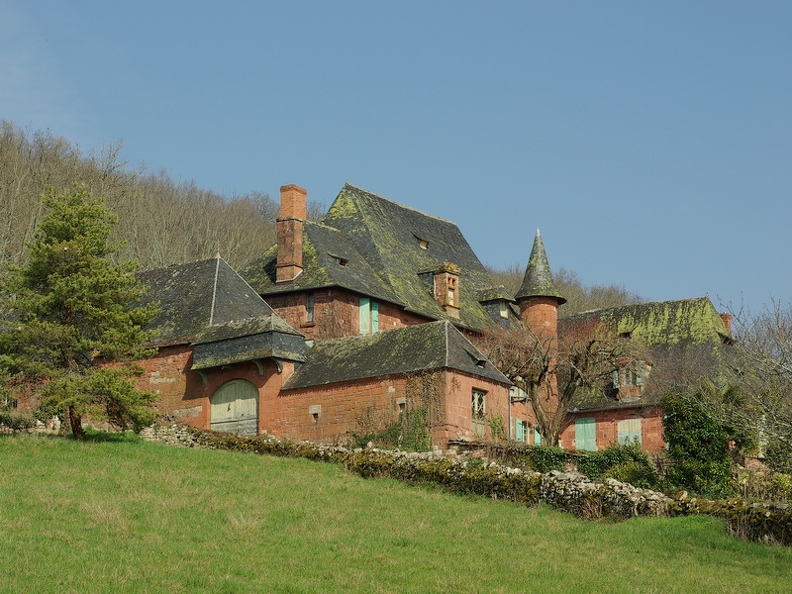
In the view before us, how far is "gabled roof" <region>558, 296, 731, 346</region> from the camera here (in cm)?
4628

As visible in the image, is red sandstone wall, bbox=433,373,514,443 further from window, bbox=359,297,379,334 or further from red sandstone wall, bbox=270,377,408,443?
window, bbox=359,297,379,334

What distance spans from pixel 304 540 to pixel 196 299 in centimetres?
1916

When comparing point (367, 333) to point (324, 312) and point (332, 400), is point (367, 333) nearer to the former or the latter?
point (324, 312)

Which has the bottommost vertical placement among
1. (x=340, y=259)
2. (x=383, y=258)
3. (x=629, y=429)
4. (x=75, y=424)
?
(x=75, y=424)

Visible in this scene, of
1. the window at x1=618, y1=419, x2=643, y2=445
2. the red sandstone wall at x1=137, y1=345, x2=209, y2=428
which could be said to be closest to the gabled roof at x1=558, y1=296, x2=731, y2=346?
the window at x1=618, y1=419, x2=643, y2=445

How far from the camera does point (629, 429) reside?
4291 cm

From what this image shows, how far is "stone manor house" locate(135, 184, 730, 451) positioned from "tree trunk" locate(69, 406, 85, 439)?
19.1ft

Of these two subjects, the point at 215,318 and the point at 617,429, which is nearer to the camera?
the point at 215,318

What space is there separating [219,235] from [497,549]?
163 feet

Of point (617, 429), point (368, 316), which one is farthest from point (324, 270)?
point (617, 429)

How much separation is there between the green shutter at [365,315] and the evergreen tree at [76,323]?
10.4 meters

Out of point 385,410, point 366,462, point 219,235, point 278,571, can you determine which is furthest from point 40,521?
point 219,235

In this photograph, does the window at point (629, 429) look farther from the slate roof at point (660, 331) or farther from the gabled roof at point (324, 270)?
the gabled roof at point (324, 270)

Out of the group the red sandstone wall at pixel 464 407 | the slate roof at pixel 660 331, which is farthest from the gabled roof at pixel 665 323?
the red sandstone wall at pixel 464 407
